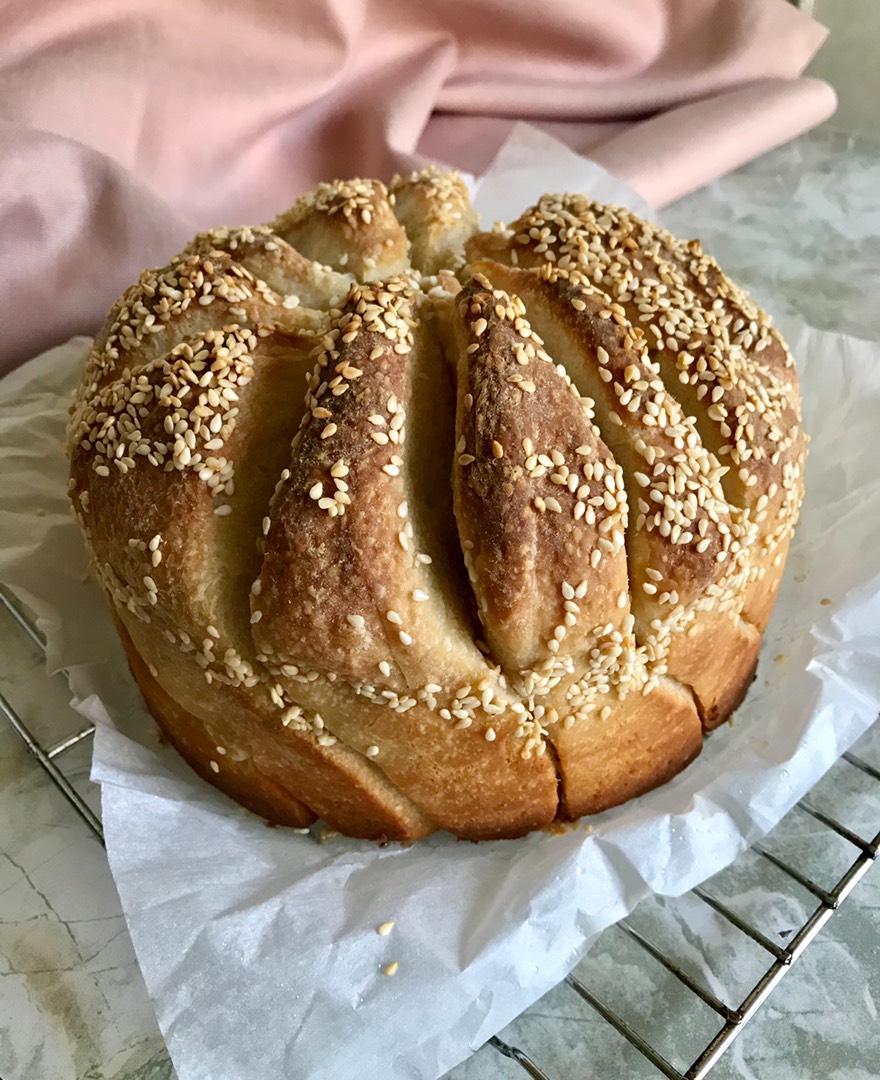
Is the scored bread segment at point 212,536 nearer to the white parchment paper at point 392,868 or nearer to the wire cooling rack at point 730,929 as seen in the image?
the white parchment paper at point 392,868

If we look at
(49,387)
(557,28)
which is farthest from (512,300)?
(557,28)

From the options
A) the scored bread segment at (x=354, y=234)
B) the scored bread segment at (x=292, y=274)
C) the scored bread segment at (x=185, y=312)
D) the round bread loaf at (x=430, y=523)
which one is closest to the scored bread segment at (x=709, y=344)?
the round bread loaf at (x=430, y=523)

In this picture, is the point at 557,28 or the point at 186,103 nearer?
the point at 186,103

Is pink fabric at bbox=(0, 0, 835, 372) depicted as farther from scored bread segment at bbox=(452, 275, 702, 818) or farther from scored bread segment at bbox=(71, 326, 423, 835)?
scored bread segment at bbox=(452, 275, 702, 818)

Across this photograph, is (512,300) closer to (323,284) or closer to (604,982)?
(323,284)

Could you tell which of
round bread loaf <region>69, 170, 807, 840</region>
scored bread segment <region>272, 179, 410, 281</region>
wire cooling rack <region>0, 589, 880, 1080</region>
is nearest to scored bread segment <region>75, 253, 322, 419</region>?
round bread loaf <region>69, 170, 807, 840</region>

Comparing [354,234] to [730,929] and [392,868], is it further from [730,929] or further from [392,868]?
[730,929]
